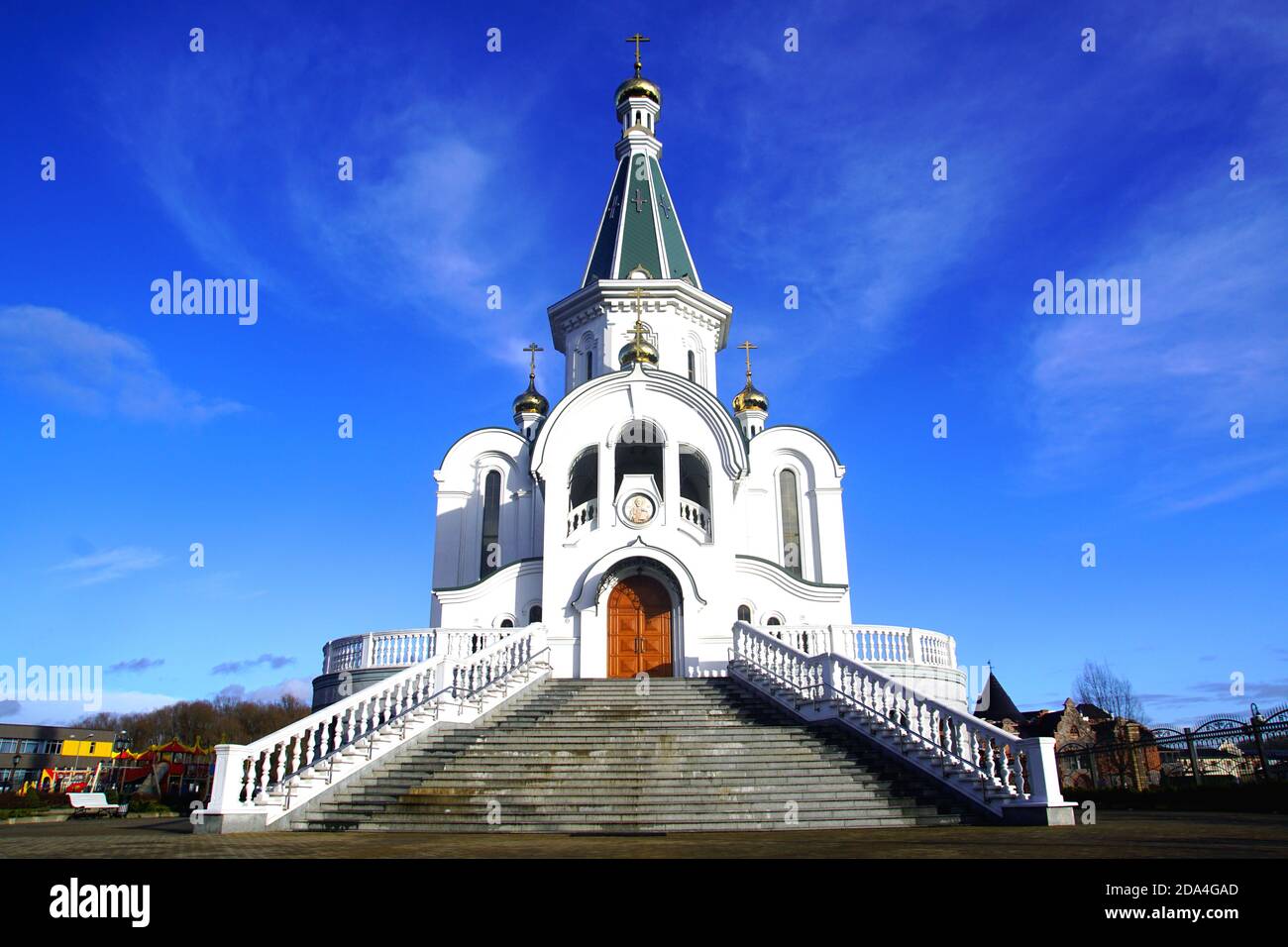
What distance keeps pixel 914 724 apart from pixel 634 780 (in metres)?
4.63

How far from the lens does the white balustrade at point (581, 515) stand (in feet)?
73.7

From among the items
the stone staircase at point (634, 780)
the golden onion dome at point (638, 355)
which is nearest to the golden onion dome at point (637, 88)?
the golden onion dome at point (638, 355)

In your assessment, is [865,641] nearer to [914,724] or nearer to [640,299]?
[914,724]

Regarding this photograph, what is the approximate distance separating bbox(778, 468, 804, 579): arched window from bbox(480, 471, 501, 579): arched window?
9.12 m

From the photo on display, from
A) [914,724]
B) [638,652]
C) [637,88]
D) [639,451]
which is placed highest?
[637,88]

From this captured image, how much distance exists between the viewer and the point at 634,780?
12.3 m

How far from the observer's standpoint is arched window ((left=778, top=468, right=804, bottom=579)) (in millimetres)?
26703

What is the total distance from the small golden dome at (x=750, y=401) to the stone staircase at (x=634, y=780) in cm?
1623

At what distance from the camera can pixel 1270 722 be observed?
1444 cm

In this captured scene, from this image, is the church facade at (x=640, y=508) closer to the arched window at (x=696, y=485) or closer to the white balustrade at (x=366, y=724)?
the arched window at (x=696, y=485)

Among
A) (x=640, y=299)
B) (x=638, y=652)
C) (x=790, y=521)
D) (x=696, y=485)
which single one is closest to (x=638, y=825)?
(x=638, y=652)
